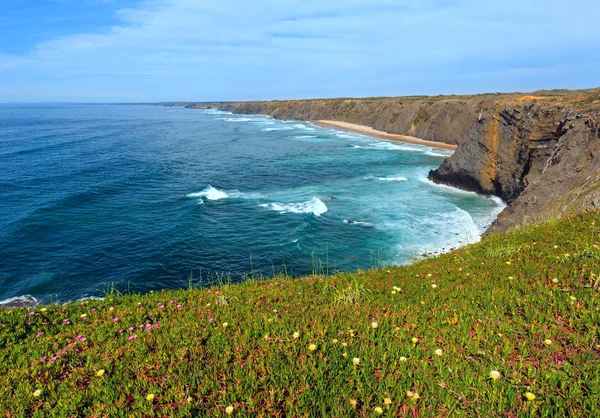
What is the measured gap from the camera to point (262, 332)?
18.1ft

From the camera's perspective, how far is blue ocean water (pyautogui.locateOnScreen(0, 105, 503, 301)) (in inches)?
941

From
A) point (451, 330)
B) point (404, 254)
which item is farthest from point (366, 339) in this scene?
point (404, 254)

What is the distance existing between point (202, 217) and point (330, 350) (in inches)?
1212

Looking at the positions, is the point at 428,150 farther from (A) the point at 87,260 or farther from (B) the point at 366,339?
(B) the point at 366,339

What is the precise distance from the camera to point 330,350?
4.89m

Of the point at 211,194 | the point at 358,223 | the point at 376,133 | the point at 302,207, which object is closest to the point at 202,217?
the point at 211,194

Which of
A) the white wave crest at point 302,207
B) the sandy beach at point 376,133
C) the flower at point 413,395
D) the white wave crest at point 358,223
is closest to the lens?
the flower at point 413,395

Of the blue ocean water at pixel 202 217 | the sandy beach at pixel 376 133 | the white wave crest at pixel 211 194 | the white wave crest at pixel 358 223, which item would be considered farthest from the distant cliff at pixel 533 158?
the sandy beach at pixel 376 133

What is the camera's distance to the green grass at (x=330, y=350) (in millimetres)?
3912

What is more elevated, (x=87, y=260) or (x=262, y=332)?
(x=262, y=332)

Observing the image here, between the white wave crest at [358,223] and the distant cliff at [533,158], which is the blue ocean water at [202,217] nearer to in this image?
the white wave crest at [358,223]

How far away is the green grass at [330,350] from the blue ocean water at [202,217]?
1096cm

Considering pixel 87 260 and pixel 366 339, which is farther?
pixel 87 260

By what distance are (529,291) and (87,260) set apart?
27.2 m
